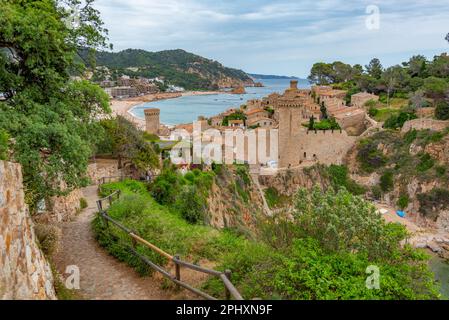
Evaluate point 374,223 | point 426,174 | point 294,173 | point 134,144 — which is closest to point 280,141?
point 294,173

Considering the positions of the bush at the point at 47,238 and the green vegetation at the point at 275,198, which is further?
the green vegetation at the point at 275,198

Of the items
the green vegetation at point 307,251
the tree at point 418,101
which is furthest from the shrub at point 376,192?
the green vegetation at point 307,251

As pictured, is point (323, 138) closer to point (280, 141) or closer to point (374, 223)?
point (280, 141)

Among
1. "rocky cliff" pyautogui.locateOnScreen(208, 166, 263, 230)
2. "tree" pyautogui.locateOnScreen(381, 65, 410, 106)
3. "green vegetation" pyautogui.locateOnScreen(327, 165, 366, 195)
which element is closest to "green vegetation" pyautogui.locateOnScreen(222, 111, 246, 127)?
"green vegetation" pyautogui.locateOnScreen(327, 165, 366, 195)

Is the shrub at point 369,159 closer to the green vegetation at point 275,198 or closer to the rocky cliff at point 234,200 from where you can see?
the green vegetation at point 275,198

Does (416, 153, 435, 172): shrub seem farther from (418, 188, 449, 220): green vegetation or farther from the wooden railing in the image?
the wooden railing

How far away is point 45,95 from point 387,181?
38.1m

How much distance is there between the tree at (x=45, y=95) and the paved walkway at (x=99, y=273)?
1493 mm

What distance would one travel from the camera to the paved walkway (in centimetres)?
730

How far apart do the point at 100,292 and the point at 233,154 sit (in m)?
27.6

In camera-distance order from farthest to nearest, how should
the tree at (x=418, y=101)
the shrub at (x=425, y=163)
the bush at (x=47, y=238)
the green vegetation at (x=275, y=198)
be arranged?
the tree at (x=418, y=101), the shrub at (x=425, y=163), the green vegetation at (x=275, y=198), the bush at (x=47, y=238)

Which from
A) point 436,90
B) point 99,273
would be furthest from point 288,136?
point 99,273

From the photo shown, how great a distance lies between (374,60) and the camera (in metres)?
99.8

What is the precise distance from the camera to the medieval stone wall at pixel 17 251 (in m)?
5.22
